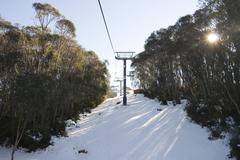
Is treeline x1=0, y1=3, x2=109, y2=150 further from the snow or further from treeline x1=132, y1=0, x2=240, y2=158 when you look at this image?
treeline x1=132, y1=0, x2=240, y2=158

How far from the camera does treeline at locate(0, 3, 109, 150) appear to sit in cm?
1620

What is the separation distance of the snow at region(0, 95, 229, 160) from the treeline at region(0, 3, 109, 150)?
129 cm

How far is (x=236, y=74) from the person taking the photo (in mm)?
19062

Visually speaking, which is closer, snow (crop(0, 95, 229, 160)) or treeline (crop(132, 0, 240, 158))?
treeline (crop(132, 0, 240, 158))

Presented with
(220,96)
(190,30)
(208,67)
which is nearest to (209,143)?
(220,96)

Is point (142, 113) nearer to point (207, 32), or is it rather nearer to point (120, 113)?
point (120, 113)

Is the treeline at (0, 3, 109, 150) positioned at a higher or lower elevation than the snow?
higher

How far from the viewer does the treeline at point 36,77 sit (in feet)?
53.2

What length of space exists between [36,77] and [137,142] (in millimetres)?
7606

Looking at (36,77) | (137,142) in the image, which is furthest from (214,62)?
(36,77)

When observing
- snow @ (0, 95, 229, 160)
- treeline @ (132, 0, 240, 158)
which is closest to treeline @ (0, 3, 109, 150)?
snow @ (0, 95, 229, 160)

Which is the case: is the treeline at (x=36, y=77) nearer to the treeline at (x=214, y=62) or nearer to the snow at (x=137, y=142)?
the snow at (x=137, y=142)

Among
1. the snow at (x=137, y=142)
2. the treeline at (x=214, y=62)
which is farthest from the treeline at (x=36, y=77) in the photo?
the treeline at (x=214, y=62)

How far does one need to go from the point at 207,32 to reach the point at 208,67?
3.98 m
